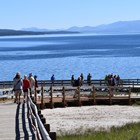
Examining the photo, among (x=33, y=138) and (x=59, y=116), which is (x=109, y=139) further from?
(x=59, y=116)

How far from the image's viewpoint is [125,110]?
2950cm

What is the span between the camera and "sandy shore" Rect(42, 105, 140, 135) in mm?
24638

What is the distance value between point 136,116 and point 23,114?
1001 centimetres

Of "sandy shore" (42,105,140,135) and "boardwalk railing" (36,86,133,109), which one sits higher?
"boardwalk railing" (36,86,133,109)

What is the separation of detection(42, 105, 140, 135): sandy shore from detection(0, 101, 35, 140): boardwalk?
263 centimetres

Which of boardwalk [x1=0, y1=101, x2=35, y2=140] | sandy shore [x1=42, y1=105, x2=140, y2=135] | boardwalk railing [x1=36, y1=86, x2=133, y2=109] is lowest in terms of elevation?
sandy shore [x1=42, y1=105, x2=140, y2=135]

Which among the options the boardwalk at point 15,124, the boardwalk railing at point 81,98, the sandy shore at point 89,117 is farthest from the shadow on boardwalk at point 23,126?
the boardwalk railing at point 81,98

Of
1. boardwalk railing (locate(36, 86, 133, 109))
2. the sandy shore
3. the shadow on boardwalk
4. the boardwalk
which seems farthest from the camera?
boardwalk railing (locate(36, 86, 133, 109))

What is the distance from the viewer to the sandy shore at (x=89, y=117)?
24638 mm

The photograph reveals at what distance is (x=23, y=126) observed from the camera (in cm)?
1606

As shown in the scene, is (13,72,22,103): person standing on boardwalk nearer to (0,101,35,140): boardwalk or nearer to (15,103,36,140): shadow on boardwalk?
(0,101,35,140): boardwalk

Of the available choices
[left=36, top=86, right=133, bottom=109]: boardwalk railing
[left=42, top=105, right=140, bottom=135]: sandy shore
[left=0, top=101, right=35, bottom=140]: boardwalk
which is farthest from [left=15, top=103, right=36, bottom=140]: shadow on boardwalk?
[left=36, top=86, right=133, bottom=109]: boardwalk railing

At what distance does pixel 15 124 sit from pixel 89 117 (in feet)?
36.2

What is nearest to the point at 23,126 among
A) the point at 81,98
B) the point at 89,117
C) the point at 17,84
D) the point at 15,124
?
the point at 15,124
